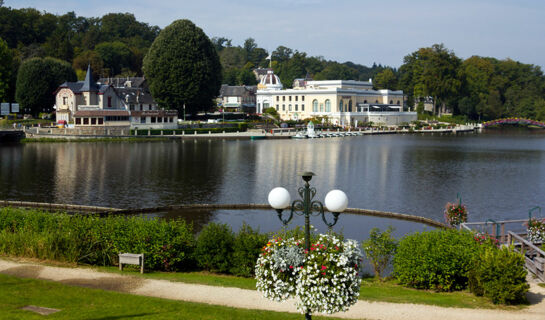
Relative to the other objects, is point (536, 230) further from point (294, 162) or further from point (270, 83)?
point (270, 83)

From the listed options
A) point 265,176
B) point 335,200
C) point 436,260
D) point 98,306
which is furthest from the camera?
point 265,176

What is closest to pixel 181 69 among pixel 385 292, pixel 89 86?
pixel 89 86

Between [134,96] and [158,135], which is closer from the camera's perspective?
[158,135]

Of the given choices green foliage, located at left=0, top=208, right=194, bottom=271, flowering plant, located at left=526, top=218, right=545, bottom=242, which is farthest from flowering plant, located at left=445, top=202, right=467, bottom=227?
green foliage, located at left=0, top=208, right=194, bottom=271

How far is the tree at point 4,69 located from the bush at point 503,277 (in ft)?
349

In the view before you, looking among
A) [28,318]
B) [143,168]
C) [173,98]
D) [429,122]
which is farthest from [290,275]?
[429,122]

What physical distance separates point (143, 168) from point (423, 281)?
42.7 m

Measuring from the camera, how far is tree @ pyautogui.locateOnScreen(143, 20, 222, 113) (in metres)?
100

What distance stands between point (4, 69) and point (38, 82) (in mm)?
6482

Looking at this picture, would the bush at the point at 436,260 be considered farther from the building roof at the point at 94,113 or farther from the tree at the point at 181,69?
the tree at the point at 181,69

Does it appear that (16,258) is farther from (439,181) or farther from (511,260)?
(439,181)

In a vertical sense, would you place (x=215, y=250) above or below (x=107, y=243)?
below

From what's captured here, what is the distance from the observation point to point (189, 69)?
100 metres

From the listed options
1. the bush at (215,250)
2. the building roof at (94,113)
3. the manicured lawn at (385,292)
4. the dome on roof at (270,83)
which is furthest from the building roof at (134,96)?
the manicured lawn at (385,292)
